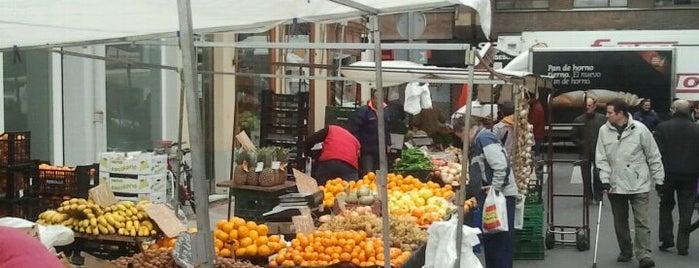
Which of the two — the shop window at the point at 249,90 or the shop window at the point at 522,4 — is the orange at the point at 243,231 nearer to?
the shop window at the point at 249,90

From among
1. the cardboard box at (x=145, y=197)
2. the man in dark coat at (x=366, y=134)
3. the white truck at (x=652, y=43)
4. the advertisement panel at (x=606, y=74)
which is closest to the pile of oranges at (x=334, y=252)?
the cardboard box at (x=145, y=197)

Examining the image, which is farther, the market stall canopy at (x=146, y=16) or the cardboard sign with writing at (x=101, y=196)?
the cardboard sign with writing at (x=101, y=196)

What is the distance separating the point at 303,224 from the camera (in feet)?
26.6

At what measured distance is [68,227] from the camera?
7.00 meters

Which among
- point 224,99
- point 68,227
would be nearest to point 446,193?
point 68,227

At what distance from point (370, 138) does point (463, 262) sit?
6.78 metres

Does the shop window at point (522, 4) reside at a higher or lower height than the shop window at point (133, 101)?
higher

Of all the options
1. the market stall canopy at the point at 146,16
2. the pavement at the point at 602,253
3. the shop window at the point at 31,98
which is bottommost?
the pavement at the point at 602,253

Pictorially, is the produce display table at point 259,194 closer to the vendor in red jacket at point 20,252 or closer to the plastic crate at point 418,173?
the plastic crate at point 418,173

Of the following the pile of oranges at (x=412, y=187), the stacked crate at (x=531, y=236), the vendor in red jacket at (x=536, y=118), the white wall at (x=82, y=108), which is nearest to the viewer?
the pile of oranges at (x=412, y=187)

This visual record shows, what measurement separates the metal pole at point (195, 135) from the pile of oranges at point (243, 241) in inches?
115

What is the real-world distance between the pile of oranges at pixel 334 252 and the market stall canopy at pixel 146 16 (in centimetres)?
178

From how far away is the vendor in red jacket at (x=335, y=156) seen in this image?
1197cm

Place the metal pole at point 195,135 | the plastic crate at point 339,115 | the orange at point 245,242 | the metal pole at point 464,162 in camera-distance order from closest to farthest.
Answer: the metal pole at point 195,135, the metal pole at point 464,162, the orange at point 245,242, the plastic crate at point 339,115
